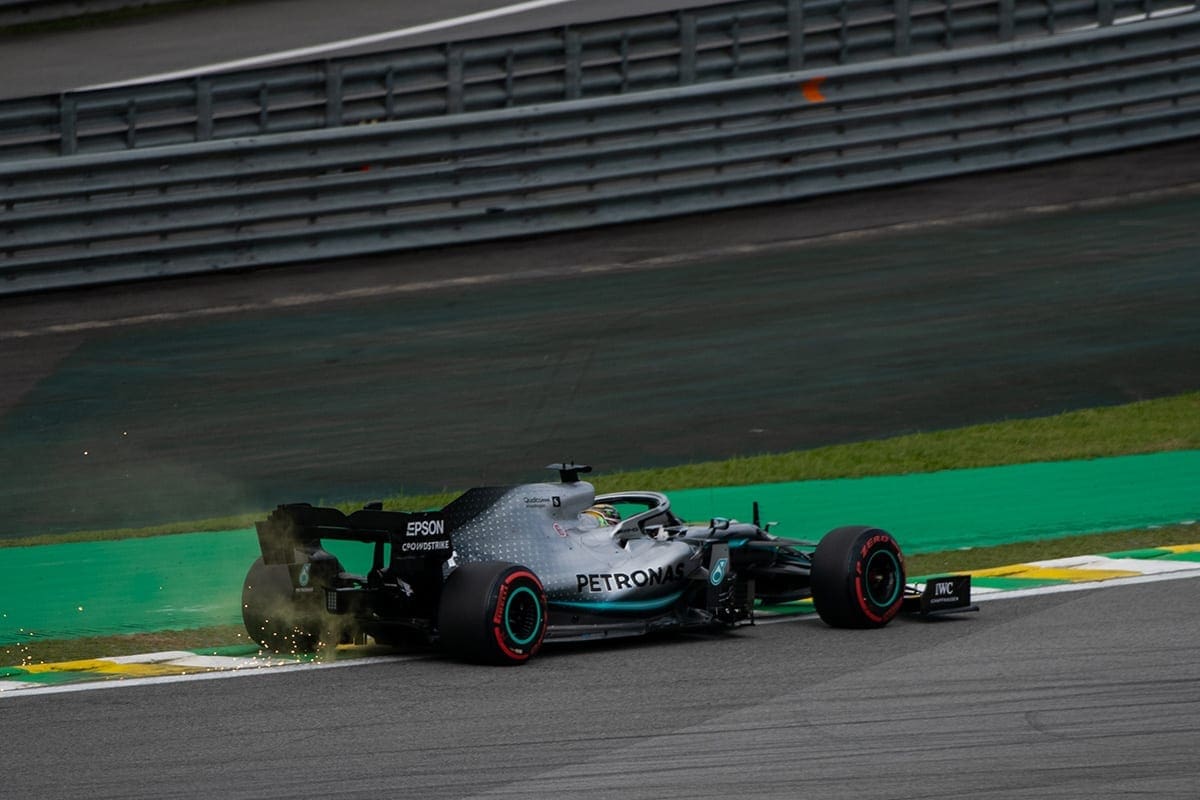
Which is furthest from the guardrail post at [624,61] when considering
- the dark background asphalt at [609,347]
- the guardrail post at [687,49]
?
the dark background asphalt at [609,347]

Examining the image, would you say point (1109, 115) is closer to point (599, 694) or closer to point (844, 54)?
point (844, 54)

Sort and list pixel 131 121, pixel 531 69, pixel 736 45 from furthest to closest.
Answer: pixel 736 45, pixel 531 69, pixel 131 121

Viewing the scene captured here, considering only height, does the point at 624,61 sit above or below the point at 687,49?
below

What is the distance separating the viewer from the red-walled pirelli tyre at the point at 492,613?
8438 millimetres

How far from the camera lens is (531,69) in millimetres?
19469

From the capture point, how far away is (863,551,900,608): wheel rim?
30.9ft

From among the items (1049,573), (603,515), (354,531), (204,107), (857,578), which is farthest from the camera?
(204,107)

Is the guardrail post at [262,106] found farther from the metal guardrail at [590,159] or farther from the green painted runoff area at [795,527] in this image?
the green painted runoff area at [795,527]

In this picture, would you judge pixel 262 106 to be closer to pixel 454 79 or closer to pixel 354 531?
pixel 454 79

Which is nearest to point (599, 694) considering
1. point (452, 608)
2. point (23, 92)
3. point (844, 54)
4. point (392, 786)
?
point (452, 608)

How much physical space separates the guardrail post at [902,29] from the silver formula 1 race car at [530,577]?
39.6 ft

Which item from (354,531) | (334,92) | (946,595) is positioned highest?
(334,92)

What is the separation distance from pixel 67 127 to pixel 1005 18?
1017 centimetres

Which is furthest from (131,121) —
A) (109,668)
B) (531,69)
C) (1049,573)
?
(1049,573)
